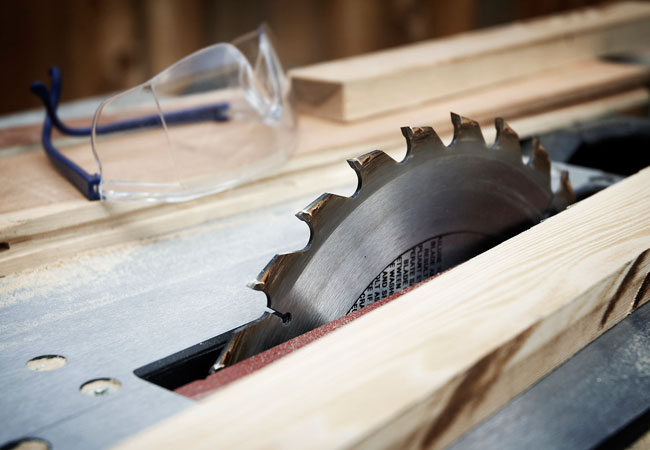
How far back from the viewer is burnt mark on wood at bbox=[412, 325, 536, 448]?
1.93 ft

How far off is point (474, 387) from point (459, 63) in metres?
1.25

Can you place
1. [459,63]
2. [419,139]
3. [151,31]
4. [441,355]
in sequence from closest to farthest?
1. [441,355]
2. [419,139]
3. [459,63]
4. [151,31]

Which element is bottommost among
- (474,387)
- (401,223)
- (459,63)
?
(474,387)

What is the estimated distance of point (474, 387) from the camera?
612 mm

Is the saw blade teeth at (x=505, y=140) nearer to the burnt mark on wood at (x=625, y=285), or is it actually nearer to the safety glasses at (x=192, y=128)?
the burnt mark on wood at (x=625, y=285)

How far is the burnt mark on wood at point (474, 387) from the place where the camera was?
0.59 metres

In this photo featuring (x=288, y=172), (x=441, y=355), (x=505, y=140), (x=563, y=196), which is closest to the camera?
(x=441, y=355)

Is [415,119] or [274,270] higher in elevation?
[415,119]

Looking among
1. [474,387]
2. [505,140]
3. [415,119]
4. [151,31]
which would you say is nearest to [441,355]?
[474,387]

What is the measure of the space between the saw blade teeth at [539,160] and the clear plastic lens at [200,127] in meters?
0.49

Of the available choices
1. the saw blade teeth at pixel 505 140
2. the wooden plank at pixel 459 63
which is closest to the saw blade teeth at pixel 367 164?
the saw blade teeth at pixel 505 140

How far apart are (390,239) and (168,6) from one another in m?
2.55

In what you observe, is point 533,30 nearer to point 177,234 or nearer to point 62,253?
point 177,234

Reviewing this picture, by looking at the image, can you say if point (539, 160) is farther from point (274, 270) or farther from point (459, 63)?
point (459, 63)
